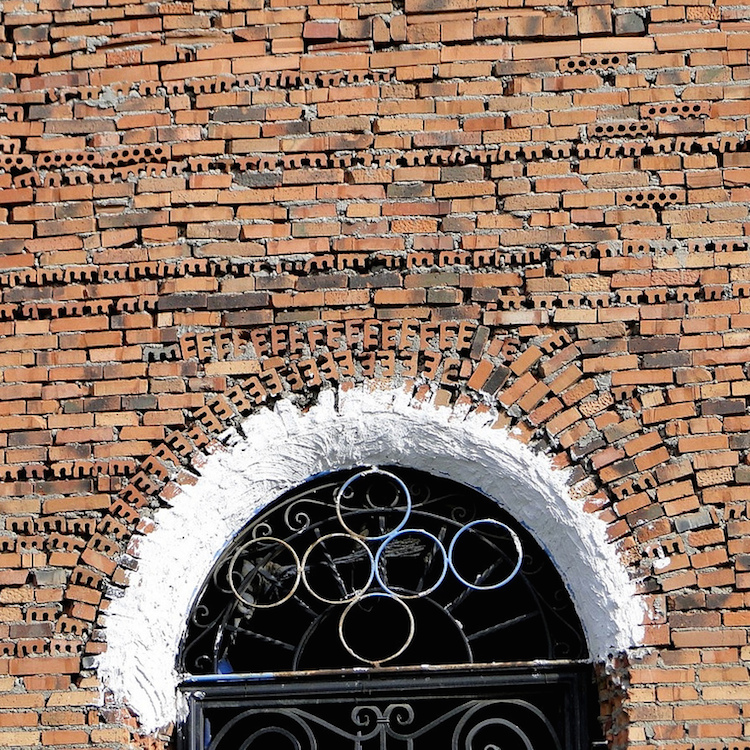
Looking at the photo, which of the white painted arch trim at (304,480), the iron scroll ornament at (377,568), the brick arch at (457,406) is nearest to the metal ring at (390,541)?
the iron scroll ornament at (377,568)

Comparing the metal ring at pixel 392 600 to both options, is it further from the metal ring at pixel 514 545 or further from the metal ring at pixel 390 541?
the metal ring at pixel 514 545

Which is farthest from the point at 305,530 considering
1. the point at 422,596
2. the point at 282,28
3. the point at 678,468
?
the point at 282,28

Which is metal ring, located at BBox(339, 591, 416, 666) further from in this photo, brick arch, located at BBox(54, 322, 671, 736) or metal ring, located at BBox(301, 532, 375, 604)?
brick arch, located at BBox(54, 322, 671, 736)

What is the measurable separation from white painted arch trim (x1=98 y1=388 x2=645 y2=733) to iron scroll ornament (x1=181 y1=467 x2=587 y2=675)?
6 centimetres

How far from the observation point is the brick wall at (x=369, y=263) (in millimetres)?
4480

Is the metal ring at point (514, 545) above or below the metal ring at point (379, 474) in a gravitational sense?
below

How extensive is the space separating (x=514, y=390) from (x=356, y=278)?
717mm

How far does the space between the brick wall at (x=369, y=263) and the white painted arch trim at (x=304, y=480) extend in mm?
75

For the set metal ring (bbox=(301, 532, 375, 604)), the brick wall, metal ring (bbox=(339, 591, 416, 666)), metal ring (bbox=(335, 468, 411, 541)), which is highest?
the brick wall

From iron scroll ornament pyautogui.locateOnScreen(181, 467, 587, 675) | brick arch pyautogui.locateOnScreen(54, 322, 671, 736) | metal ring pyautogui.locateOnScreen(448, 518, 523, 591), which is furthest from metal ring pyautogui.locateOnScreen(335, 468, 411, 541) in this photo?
brick arch pyautogui.locateOnScreen(54, 322, 671, 736)

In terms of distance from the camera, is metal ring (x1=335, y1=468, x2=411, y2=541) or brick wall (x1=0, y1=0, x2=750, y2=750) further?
metal ring (x1=335, y1=468, x2=411, y2=541)

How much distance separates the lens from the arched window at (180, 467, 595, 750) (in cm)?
450

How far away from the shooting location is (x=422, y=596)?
14.9ft

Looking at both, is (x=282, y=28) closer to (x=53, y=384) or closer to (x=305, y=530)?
(x=53, y=384)
